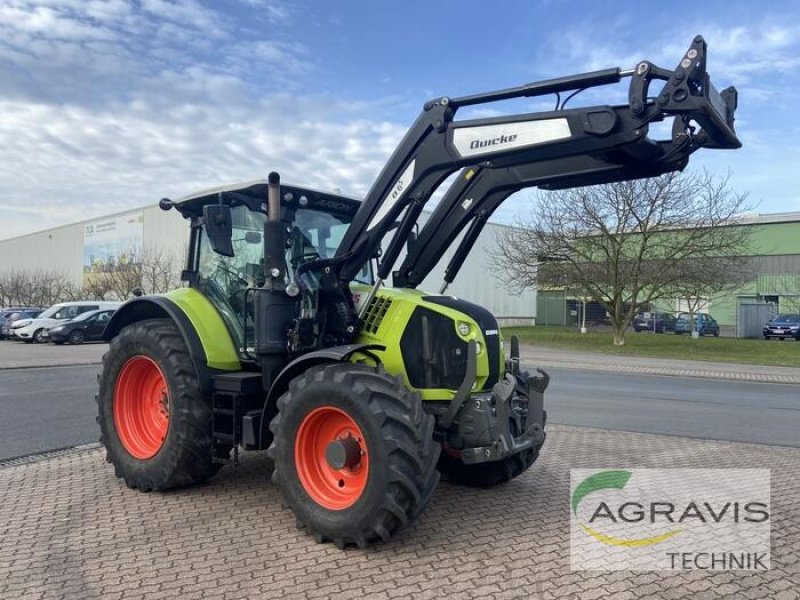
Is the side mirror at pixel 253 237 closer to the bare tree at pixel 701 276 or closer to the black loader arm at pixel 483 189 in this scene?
the black loader arm at pixel 483 189

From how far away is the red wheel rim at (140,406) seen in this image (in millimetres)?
6289

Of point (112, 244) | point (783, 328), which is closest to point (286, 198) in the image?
point (783, 328)

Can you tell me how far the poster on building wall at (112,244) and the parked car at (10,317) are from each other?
9.88 metres

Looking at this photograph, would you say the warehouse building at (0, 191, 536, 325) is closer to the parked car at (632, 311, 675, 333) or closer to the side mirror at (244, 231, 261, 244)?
the parked car at (632, 311, 675, 333)

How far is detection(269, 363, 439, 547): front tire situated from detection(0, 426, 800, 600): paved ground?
22 cm

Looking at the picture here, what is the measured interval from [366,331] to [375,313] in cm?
16

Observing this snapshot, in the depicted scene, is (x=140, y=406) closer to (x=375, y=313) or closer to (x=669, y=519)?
(x=375, y=313)

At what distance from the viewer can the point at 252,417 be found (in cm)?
534

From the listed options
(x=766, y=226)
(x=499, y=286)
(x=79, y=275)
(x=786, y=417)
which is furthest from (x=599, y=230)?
(x=79, y=275)

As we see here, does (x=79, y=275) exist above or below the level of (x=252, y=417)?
above

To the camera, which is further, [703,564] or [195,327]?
[195,327]

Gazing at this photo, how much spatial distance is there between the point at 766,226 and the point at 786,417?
46.4m

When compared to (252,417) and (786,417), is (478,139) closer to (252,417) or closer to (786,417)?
(252,417)

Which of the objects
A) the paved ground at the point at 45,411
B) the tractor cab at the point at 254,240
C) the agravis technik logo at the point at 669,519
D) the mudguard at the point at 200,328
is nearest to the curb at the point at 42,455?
the paved ground at the point at 45,411
